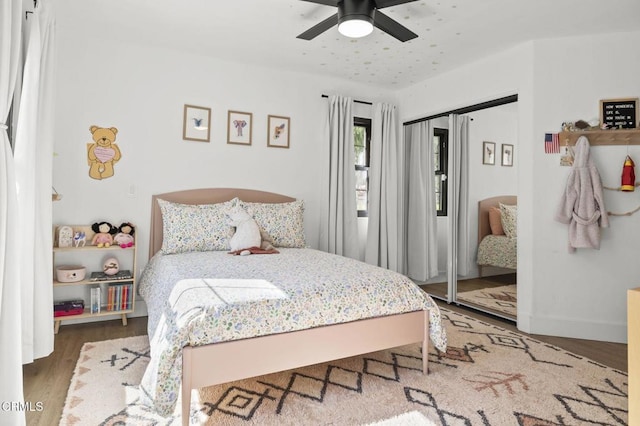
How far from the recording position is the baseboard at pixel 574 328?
3047 mm

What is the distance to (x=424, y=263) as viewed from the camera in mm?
4602

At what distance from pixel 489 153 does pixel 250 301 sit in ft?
9.74

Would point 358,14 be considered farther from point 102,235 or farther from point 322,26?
point 102,235

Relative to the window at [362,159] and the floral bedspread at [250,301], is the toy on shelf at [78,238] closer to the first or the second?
the floral bedspread at [250,301]

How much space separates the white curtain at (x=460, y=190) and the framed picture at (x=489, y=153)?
0.21m

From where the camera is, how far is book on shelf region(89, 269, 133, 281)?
314cm

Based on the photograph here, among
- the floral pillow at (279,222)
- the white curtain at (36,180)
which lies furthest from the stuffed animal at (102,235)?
the floral pillow at (279,222)

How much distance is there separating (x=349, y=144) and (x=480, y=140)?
1.40m

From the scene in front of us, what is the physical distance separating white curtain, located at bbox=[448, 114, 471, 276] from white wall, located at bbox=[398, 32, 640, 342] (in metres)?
0.64

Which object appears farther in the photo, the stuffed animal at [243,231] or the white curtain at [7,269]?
the stuffed animal at [243,231]

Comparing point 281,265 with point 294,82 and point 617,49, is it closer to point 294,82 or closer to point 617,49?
point 294,82

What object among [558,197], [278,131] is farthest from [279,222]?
[558,197]

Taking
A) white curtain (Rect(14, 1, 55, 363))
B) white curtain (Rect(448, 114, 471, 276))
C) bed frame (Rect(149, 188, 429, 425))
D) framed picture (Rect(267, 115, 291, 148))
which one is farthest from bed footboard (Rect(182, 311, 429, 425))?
framed picture (Rect(267, 115, 291, 148))

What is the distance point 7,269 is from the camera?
1.66m
